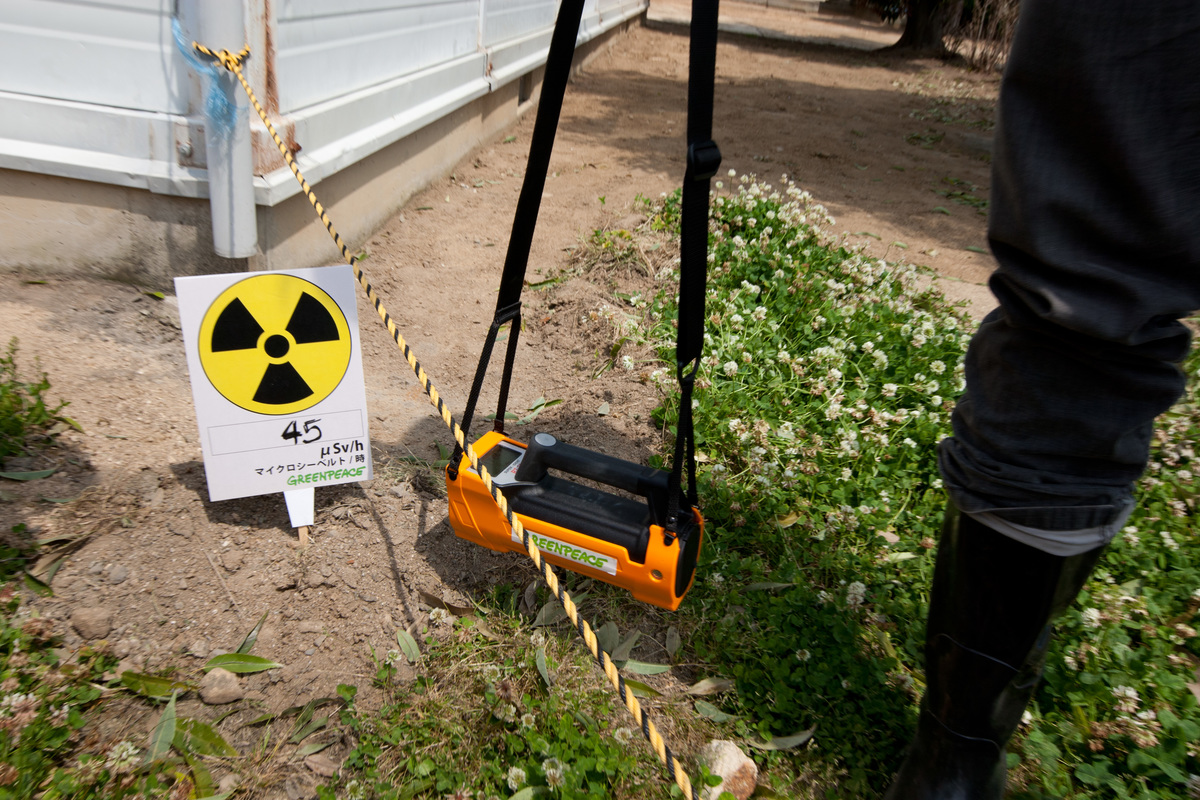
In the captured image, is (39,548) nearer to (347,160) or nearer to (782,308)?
(347,160)

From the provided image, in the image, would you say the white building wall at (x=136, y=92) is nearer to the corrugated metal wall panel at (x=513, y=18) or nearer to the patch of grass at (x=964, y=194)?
the corrugated metal wall panel at (x=513, y=18)

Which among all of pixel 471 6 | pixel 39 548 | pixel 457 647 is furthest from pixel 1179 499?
pixel 471 6

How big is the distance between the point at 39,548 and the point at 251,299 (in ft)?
2.49

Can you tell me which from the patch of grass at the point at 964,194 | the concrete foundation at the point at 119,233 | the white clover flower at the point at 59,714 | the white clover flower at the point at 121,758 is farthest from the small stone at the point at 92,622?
the patch of grass at the point at 964,194

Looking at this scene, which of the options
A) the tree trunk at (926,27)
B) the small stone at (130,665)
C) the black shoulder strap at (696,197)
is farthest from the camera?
the tree trunk at (926,27)

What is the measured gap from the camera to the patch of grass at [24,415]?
6.86 ft

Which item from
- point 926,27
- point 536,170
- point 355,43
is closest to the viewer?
point 536,170

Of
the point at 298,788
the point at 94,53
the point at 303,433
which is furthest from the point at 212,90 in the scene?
the point at 298,788

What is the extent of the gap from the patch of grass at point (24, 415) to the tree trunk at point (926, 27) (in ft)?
48.5

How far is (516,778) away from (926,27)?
50.9ft

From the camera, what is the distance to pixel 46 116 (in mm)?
2791

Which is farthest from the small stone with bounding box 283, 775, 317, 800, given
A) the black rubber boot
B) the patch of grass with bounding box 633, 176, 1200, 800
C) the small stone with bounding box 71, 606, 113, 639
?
the black rubber boot

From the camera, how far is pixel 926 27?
550 inches

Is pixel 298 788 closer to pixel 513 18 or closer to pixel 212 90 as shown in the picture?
pixel 212 90
